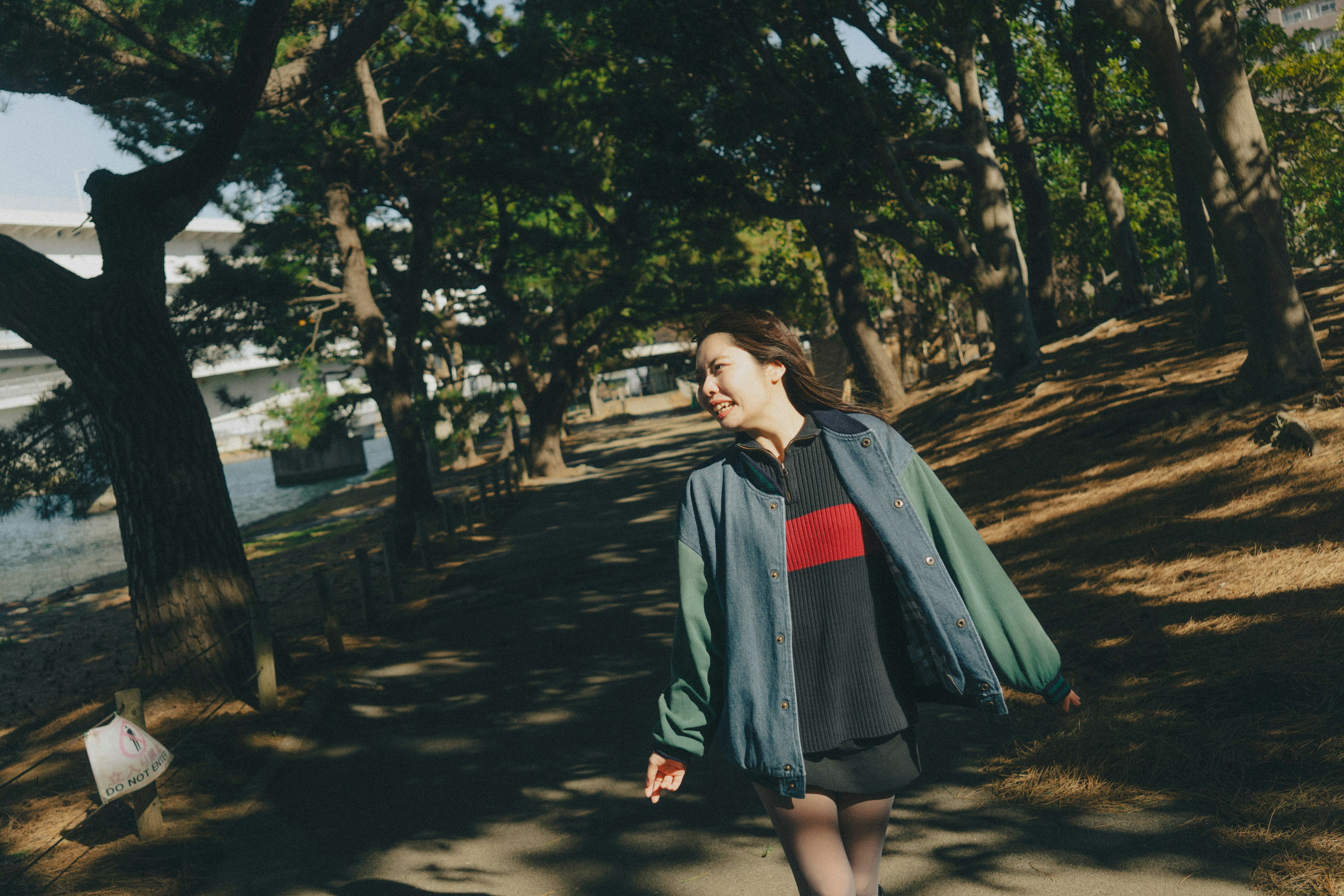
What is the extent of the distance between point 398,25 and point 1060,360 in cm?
1354

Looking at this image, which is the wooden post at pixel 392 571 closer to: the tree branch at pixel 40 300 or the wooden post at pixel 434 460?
the tree branch at pixel 40 300

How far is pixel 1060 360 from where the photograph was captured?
57.8ft

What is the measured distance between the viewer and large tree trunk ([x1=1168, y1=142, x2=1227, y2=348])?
12828 millimetres

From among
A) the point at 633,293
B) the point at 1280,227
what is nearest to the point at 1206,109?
the point at 1280,227

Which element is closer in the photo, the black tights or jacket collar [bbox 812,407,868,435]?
the black tights

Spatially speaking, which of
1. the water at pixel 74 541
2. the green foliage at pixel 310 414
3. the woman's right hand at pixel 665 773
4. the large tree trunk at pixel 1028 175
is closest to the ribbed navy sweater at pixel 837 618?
the woman's right hand at pixel 665 773

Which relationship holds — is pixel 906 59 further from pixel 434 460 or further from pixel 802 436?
pixel 434 460

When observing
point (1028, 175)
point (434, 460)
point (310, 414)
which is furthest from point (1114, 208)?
point (434, 460)

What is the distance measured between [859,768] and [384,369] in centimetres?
1702

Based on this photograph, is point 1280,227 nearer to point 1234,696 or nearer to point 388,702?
point 1234,696

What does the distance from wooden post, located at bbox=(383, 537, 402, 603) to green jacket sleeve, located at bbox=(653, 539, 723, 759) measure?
9901 mm

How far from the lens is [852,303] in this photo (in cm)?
2150

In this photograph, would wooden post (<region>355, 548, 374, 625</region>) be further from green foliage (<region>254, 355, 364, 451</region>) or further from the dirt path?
green foliage (<region>254, 355, 364, 451</region>)

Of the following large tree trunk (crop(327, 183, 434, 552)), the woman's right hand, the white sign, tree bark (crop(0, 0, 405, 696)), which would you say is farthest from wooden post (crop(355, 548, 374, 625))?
the woman's right hand
